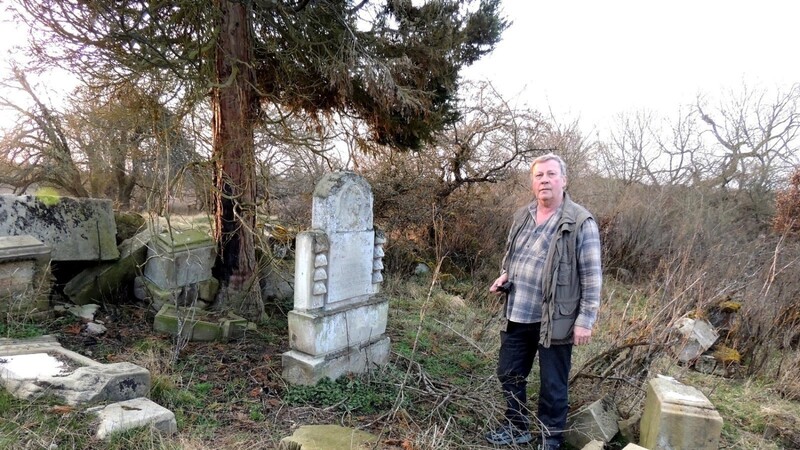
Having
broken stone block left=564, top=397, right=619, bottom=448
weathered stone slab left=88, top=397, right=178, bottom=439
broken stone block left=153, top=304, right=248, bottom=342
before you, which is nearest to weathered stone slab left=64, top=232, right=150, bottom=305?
broken stone block left=153, top=304, right=248, bottom=342

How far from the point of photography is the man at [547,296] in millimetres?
2990

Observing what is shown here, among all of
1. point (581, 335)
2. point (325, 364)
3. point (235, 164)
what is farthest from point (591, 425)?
point (235, 164)

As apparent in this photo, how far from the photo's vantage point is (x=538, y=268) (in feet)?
10.4

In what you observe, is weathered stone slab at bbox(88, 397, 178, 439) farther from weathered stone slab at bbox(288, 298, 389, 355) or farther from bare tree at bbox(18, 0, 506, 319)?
bare tree at bbox(18, 0, 506, 319)

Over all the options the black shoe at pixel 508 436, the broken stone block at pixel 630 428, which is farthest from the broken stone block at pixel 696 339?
the black shoe at pixel 508 436

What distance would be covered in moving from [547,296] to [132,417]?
2.76 m

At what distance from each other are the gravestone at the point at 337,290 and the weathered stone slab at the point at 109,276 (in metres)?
2.28

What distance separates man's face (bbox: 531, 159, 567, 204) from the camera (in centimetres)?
→ 312

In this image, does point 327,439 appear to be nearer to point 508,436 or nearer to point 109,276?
point 508,436

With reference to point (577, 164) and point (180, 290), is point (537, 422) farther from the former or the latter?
point (577, 164)

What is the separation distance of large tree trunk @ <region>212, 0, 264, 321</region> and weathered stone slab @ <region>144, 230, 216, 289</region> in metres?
0.18

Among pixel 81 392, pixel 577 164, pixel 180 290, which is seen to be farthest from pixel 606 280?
pixel 81 392

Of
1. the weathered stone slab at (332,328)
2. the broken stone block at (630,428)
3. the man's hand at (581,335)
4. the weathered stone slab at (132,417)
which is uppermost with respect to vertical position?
the man's hand at (581,335)

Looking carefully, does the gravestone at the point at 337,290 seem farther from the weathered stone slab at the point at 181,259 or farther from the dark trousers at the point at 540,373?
the weathered stone slab at the point at 181,259
